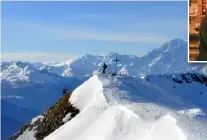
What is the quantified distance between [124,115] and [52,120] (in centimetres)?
1190

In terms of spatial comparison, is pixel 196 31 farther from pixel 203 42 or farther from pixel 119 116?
pixel 119 116

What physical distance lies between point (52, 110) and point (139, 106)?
42.8 feet

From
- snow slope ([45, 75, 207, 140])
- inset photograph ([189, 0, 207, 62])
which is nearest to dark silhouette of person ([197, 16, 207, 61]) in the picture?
inset photograph ([189, 0, 207, 62])

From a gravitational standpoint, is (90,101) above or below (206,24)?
below

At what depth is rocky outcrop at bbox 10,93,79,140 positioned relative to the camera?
34.9 metres

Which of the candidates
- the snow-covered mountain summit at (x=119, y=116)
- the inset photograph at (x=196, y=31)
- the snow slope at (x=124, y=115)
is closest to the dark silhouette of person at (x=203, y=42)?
the inset photograph at (x=196, y=31)

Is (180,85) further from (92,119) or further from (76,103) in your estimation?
(92,119)

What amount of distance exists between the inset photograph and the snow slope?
318cm

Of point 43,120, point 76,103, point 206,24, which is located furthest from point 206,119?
point 43,120

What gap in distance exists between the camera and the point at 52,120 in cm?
3694

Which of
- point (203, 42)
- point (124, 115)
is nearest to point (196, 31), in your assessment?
point (203, 42)

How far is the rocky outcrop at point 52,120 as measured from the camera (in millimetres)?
34875

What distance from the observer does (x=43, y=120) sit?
39.2 metres

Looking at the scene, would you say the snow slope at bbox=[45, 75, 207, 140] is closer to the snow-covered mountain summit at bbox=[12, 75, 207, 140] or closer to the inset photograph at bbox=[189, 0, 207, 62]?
the snow-covered mountain summit at bbox=[12, 75, 207, 140]
